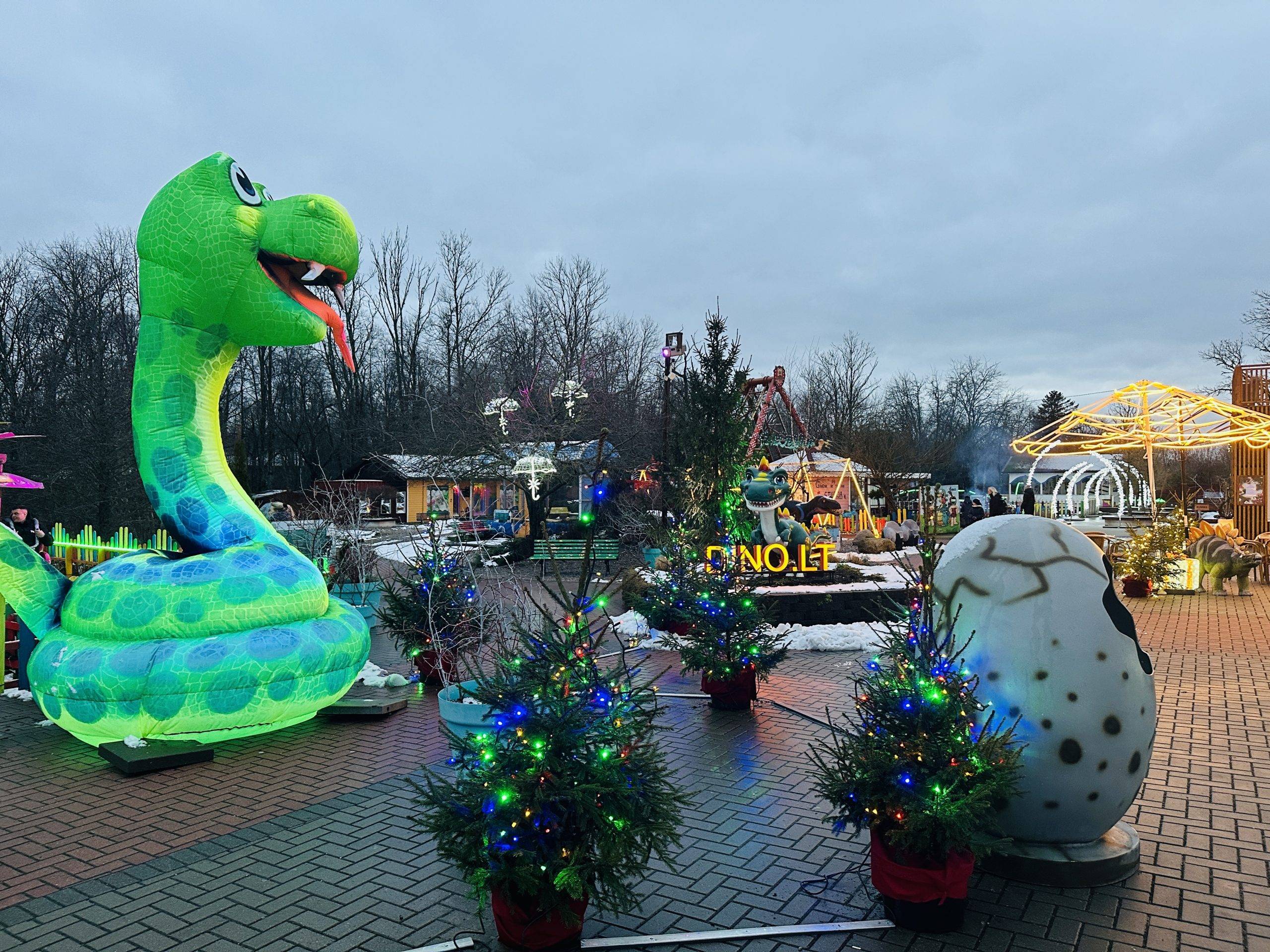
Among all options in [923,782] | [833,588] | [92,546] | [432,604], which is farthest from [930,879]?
[92,546]

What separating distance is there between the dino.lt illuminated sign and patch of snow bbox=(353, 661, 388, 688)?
572 cm

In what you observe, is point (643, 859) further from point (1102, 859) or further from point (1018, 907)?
point (1102, 859)

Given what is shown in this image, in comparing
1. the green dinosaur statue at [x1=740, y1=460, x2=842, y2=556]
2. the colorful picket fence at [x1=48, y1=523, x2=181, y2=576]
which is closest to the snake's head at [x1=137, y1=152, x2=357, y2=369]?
the colorful picket fence at [x1=48, y1=523, x2=181, y2=576]

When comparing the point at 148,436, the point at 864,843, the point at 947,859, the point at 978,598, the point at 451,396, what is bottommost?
the point at 864,843

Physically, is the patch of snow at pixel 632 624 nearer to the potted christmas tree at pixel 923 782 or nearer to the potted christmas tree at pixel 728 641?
the potted christmas tree at pixel 728 641

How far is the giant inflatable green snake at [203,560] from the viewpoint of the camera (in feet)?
21.4

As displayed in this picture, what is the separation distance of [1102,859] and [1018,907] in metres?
0.57

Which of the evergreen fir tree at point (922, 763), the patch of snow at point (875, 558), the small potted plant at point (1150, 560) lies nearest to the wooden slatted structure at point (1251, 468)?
the small potted plant at point (1150, 560)

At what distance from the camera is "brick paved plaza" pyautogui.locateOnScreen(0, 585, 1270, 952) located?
387 cm

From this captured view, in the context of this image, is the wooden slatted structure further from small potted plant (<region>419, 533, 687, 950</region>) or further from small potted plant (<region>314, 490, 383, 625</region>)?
small potted plant (<region>419, 533, 687, 950</region>)

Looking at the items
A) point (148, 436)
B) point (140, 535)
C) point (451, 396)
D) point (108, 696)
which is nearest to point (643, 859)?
point (108, 696)

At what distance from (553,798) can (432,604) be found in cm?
544

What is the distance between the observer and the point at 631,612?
13.3 metres

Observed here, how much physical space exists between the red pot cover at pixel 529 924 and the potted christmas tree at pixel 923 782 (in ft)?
4.31
